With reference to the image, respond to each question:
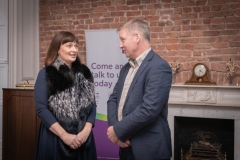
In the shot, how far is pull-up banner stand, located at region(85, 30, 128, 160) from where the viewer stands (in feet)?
12.1

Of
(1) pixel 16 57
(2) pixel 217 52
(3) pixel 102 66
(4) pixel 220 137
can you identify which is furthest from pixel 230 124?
(1) pixel 16 57

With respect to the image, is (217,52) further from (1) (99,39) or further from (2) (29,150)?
(2) (29,150)

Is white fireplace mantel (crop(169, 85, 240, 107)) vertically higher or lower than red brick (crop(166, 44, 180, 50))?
lower

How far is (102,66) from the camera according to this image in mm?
3762

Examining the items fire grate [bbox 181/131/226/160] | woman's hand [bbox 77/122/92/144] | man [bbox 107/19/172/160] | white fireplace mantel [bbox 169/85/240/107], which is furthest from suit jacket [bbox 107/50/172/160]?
fire grate [bbox 181/131/226/160]

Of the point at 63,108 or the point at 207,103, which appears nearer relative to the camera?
the point at 63,108

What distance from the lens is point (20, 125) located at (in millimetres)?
3465

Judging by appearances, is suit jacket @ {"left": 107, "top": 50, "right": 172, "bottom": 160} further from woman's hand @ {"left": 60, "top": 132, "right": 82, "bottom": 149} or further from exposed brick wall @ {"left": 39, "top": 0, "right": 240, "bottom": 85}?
exposed brick wall @ {"left": 39, "top": 0, "right": 240, "bottom": 85}

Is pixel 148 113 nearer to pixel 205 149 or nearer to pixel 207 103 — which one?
pixel 207 103

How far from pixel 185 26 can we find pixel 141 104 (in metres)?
2.30

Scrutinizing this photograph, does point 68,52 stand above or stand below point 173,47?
below

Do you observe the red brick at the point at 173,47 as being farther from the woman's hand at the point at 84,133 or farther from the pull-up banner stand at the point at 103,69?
the woman's hand at the point at 84,133

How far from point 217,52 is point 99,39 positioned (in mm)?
1520

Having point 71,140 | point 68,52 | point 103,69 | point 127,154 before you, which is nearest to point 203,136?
point 103,69
